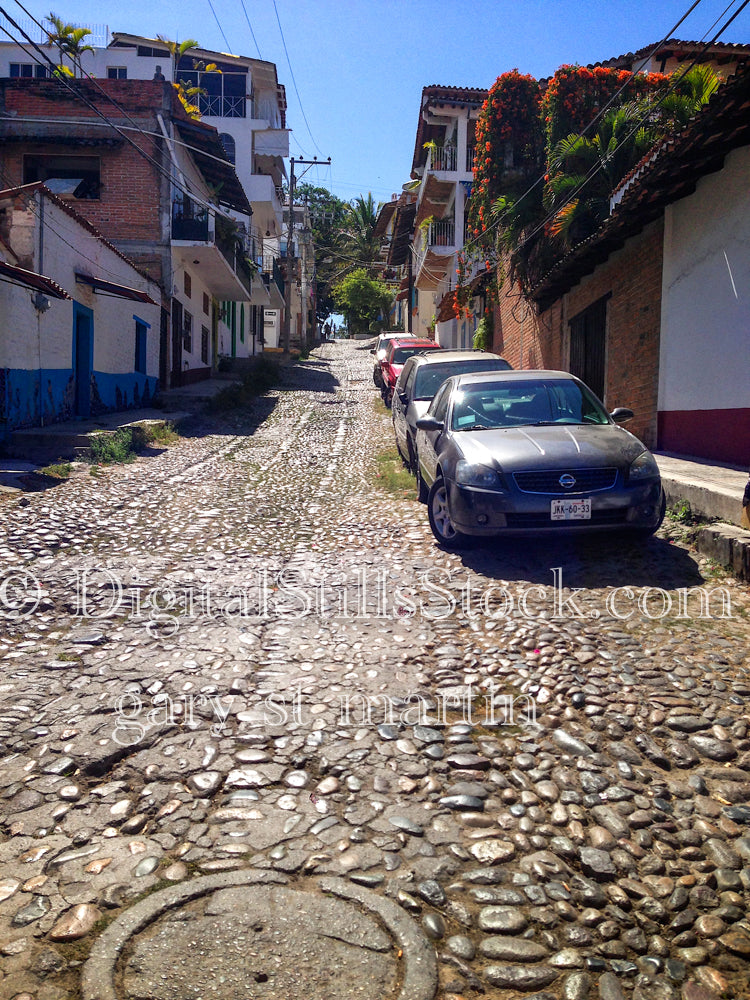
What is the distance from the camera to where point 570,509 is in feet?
20.8

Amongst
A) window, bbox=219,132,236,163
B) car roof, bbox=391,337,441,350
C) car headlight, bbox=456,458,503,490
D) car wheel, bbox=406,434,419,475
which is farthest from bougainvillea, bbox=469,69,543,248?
window, bbox=219,132,236,163

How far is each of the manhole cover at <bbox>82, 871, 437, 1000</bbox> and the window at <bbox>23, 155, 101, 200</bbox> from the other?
24.1 m

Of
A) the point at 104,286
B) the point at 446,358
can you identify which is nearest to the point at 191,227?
the point at 104,286

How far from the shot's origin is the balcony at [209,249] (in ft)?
76.2

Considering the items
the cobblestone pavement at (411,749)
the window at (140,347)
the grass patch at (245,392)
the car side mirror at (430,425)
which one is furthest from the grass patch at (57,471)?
the window at (140,347)

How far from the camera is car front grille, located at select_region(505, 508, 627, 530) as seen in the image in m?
6.38

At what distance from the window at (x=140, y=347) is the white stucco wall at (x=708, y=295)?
14.0 m

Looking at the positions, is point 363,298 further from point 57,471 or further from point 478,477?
point 478,477

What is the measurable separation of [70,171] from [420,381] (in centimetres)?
1709

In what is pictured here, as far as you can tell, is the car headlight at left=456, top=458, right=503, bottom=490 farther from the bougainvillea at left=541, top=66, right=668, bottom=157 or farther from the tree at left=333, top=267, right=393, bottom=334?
the tree at left=333, top=267, right=393, bottom=334

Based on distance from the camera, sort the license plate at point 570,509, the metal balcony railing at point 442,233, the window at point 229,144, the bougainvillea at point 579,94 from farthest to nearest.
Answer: the window at point 229,144 < the metal balcony railing at point 442,233 < the bougainvillea at point 579,94 < the license plate at point 570,509

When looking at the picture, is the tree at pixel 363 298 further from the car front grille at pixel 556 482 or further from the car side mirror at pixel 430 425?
the car front grille at pixel 556 482

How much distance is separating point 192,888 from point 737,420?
854 cm

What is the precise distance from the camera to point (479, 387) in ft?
26.9
